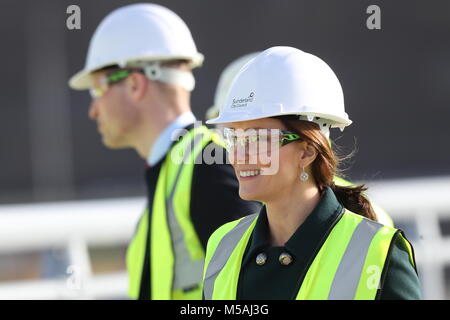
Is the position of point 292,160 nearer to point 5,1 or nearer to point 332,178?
point 332,178

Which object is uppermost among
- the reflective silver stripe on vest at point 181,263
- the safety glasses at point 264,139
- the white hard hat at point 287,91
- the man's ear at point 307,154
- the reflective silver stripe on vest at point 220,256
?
the white hard hat at point 287,91

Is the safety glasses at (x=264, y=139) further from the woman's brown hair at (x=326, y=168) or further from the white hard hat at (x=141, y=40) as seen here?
the white hard hat at (x=141, y=40)

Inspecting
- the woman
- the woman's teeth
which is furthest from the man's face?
the woman's teeth

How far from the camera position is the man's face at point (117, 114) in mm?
4020

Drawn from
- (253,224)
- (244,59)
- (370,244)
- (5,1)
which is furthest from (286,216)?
(5,1)

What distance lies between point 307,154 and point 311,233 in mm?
252

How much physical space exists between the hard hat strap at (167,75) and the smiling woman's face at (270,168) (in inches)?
56.4

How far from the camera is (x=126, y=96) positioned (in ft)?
13.3

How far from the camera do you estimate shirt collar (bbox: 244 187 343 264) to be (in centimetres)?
252

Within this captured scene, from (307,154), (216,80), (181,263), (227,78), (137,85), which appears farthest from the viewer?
(216,80)

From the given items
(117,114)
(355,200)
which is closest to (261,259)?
(355,200)

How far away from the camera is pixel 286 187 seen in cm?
263

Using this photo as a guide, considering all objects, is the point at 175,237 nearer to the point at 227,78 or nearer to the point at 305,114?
the point at 305,114

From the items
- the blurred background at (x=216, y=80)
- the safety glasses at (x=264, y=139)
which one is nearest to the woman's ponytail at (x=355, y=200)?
the safety glasses at (x=264, y=139)
